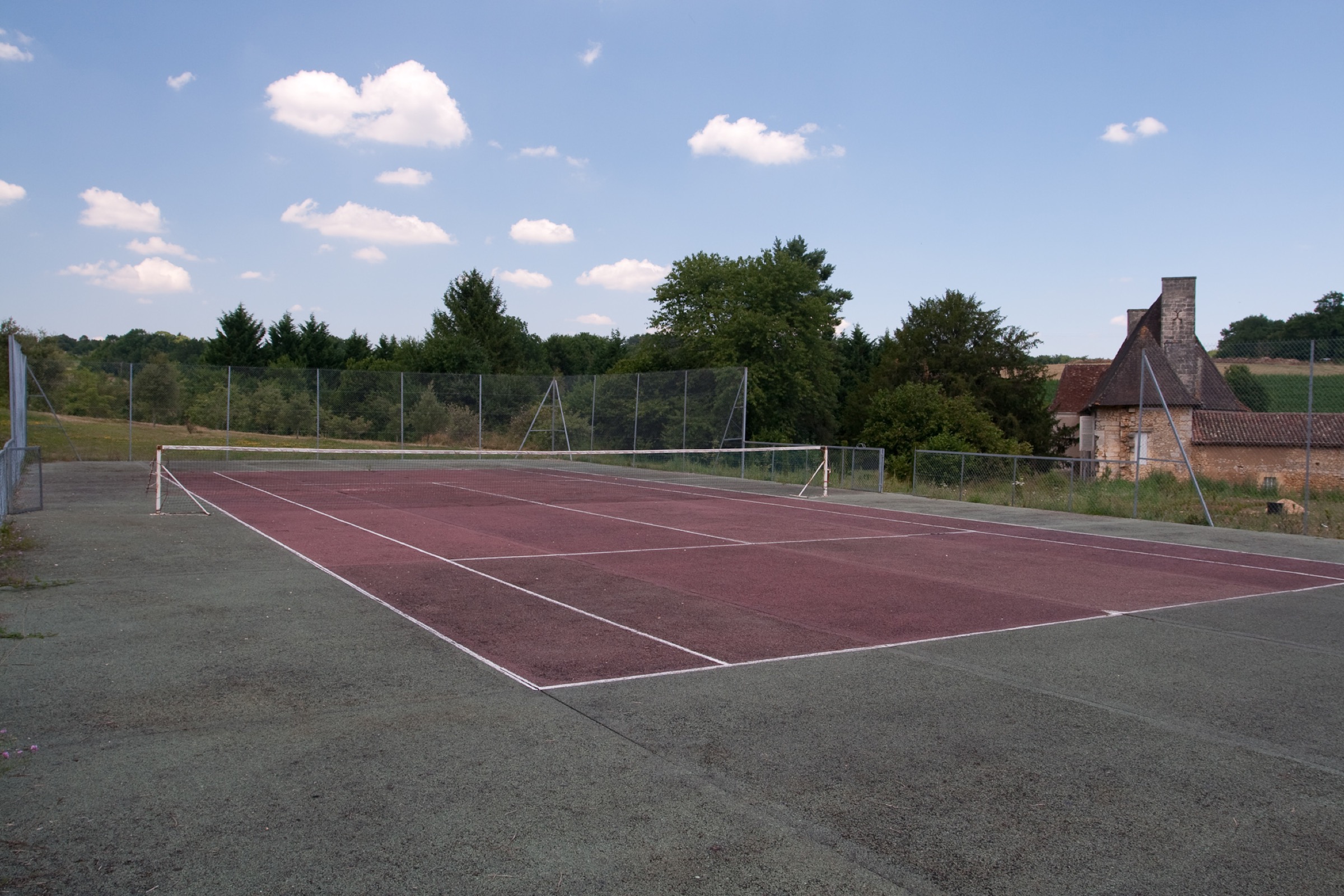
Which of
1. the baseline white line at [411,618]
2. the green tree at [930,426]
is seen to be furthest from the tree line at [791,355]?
the baseline white line at [411,618]

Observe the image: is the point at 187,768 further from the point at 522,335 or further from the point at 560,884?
the point at 522,335

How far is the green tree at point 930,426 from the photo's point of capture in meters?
39.2

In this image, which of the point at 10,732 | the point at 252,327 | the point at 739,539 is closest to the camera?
the point at 10,732

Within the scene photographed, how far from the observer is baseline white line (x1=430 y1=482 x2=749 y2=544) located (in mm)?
14758

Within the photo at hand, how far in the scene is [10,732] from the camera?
514 cm

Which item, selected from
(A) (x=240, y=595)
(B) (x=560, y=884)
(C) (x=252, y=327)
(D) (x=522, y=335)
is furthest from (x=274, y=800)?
(D) (x=522, y=335)

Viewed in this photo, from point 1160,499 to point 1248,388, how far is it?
3631 millimetres

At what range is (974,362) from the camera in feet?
172

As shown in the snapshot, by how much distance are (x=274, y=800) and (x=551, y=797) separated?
127 centimetres

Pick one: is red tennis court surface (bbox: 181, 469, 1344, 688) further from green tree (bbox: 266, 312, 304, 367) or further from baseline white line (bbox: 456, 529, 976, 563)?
green tree (bbox: 266, 312, 304, 367)

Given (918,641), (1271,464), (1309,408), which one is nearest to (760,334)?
(1271,464)

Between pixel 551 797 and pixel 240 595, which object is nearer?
pixel 551 797

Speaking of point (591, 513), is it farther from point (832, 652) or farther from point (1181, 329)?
point (1181, 329)

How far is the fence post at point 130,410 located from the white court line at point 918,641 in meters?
30.1
